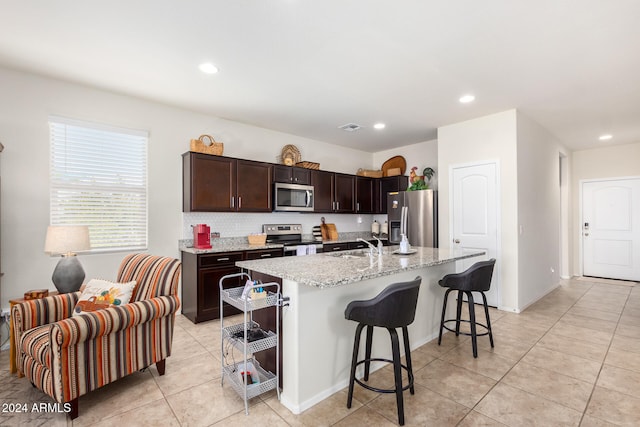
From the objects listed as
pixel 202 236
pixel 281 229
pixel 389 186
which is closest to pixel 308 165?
pixel 281 229

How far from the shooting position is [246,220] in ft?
15.3

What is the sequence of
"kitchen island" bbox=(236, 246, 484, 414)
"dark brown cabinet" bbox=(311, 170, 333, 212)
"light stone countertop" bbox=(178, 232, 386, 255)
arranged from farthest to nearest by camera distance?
"dark brown cabinet" bbox=(311, 170, 333, 212)
"light stone countertop" bbox=(178, 232, 386, 255)
"kitchen island" bbox=(236, 246, 484, 414)

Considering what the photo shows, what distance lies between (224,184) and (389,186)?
3.23m

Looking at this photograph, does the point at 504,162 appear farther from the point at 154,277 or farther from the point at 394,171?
the point at 154,277

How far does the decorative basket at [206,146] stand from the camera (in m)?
3.93

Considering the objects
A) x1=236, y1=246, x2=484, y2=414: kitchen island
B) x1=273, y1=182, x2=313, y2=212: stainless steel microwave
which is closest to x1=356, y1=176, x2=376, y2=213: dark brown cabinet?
x1=273, y1=182, x2=313, y2=212: stainless steel microwave

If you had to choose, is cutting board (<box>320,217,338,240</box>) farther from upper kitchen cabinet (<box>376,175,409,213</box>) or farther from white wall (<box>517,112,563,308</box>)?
white wall (<box>517,112,563,308</box>)

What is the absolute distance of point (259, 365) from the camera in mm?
2355

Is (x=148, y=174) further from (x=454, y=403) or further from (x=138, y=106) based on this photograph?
(x=454, y=403)

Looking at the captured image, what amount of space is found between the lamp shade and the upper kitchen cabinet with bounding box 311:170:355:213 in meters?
3.20

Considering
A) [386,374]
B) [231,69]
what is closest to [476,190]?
[386,374]

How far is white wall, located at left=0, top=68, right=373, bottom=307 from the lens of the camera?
3.00 meters

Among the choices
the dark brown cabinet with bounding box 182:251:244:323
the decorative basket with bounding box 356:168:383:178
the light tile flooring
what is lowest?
the light tile flooring

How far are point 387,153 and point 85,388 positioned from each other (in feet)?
18.7
